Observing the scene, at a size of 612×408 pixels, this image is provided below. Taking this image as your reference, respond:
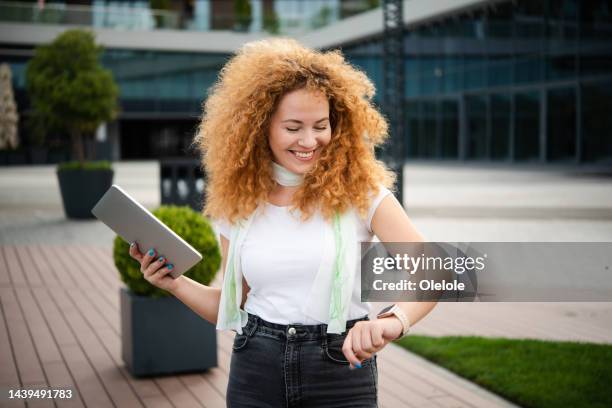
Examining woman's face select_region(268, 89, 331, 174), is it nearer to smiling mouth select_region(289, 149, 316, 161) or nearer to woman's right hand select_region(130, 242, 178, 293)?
smiling mouth select_region(289, 149, 316, 161)

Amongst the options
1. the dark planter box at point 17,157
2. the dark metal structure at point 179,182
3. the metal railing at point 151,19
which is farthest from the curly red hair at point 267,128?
the dark planter box at point 17,157

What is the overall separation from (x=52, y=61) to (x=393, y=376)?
39.6ft

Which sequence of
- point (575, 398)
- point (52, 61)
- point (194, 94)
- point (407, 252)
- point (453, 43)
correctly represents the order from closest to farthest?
point (407, 252) < point (575, 398) < point (52, 61) < point (453, 43) < point (194, 94)

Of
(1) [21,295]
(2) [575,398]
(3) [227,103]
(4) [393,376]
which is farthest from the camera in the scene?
(1) [21,295]

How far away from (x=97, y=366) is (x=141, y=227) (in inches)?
131

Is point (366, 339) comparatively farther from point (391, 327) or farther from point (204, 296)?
point (204, 296)

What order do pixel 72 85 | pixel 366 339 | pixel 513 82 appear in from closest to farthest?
pixel 366 339 → pixel 72 85 → pixel 513 82

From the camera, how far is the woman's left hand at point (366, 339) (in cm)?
180

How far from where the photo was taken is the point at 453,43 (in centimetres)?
3177

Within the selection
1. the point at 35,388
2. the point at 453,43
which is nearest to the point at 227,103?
the point at 35,388

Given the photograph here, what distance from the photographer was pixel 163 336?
15.8 feet

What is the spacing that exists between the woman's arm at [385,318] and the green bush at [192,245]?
111 inches

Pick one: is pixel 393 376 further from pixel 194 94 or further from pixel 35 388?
pixel 194 94

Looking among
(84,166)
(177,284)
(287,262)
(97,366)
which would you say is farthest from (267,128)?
(84,166)
